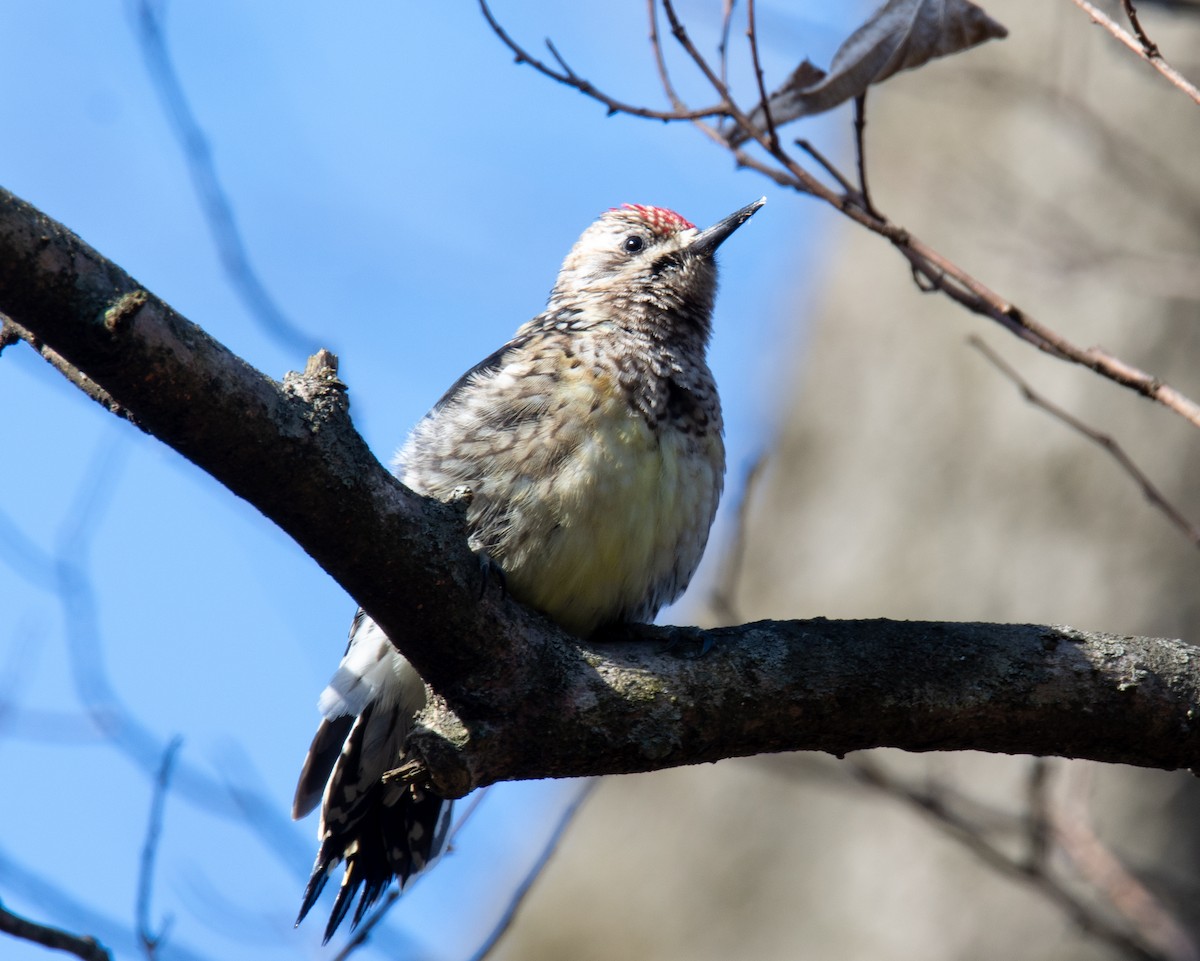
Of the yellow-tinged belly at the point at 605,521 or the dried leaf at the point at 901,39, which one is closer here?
the dried leaf at the point at 901,39

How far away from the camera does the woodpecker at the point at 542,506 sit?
357 cm

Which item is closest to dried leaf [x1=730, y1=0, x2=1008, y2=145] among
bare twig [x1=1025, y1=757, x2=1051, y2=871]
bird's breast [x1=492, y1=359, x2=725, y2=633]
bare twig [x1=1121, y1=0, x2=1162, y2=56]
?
bare twig [x1=1121, y1=0, x2=1162, y2=56]

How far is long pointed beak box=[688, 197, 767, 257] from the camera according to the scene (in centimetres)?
475

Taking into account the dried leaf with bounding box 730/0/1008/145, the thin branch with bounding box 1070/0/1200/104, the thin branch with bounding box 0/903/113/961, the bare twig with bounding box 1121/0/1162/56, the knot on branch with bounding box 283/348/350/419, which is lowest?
the thin branch with bounding box 0/903/113/961

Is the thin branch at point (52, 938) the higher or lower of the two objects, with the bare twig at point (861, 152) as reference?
lower

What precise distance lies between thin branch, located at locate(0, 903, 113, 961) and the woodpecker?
1.17m

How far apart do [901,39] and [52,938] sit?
2551 mm

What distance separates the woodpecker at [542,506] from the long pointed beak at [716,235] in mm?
589

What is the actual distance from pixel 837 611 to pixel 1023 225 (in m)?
2.11

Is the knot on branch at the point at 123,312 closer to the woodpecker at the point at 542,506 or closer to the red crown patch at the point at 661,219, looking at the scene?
the woodpecker at the point at 542,506

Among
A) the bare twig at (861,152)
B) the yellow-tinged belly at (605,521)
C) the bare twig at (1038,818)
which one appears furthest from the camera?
the bare twig at (1038,818)

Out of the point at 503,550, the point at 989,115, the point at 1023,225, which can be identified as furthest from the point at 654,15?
the point at 989,115

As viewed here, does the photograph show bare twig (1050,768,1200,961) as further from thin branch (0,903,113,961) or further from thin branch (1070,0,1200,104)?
thin branch (0,903,113,961)

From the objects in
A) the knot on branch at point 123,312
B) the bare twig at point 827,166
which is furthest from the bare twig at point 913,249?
the knot on branch at point 123,312
